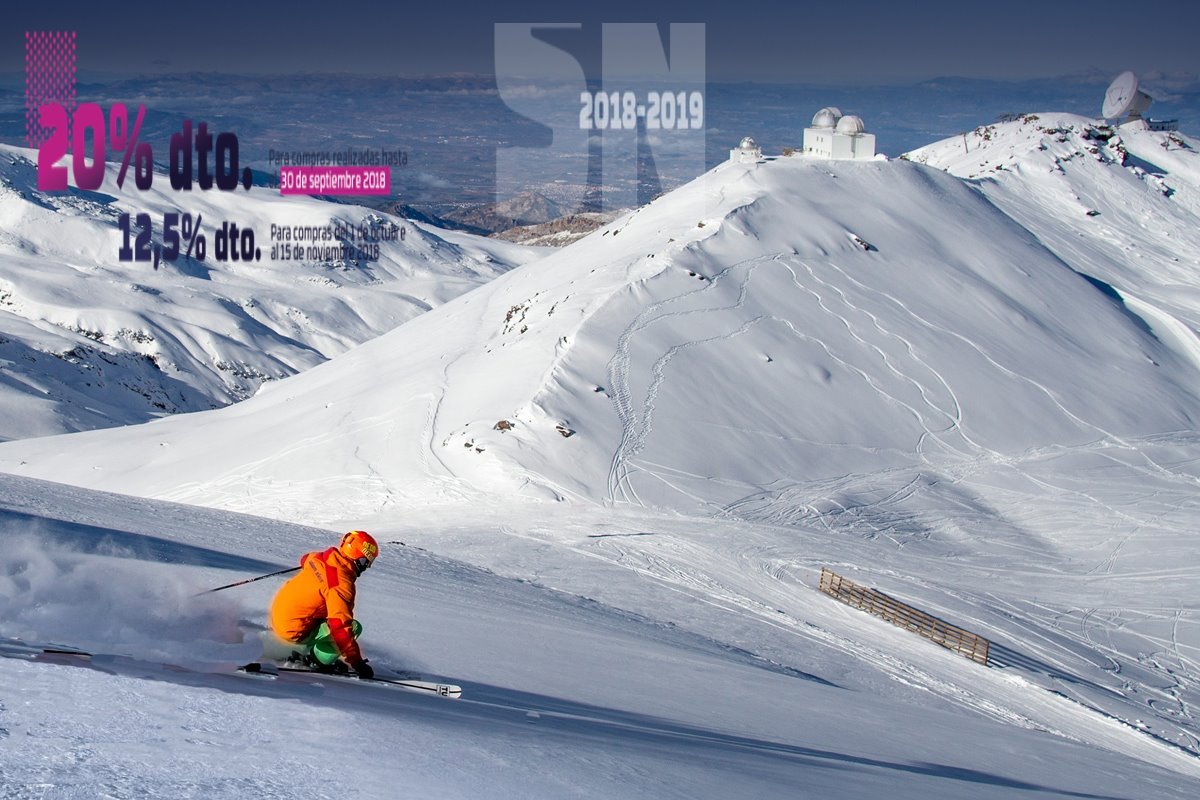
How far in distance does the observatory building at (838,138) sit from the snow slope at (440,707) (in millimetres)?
53196

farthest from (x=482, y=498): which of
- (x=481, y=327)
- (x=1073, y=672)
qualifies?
(x=481, y=327)

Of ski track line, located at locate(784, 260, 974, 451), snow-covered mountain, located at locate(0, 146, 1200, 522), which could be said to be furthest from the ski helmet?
ski track line, located at locate(784, 260, 974, 451)

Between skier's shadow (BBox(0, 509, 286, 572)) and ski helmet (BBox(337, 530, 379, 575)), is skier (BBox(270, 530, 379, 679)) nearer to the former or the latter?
ski helmet (BBox(337, 530, 379, 575))

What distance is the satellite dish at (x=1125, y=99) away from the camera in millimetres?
90875

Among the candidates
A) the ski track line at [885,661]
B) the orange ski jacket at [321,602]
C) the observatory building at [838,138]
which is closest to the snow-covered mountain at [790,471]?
the ski track line at [885,661]

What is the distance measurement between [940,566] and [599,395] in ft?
41.2

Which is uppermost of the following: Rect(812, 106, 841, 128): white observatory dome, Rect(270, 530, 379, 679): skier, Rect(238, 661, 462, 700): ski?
Rect(812, 106, 841, 128): white observatory dome

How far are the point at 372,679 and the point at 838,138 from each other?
63142 millimetres

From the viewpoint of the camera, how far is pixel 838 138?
66.8m

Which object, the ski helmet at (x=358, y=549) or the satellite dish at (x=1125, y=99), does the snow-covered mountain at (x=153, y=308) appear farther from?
the satellite dish at (x=1125, y=99)

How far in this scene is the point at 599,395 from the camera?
117 ft

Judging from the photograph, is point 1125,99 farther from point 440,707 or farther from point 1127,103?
point 440,707

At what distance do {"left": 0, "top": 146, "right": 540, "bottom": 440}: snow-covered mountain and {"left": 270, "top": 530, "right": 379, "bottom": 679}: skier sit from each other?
68221mm

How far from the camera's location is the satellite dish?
90.9m
